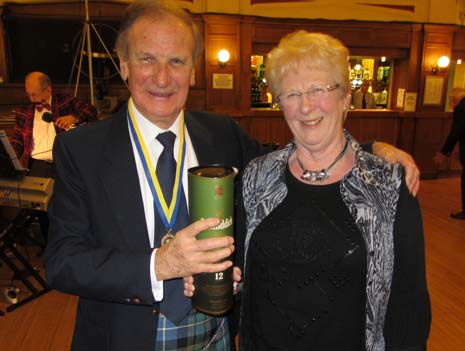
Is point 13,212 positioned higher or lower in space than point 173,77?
lower

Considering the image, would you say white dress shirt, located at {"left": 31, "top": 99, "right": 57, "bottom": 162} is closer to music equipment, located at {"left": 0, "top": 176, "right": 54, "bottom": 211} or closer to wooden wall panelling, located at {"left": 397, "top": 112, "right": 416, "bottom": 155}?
music equipment, located at {"left": 0, "top": 176, "right": 54, "bottom": 211}

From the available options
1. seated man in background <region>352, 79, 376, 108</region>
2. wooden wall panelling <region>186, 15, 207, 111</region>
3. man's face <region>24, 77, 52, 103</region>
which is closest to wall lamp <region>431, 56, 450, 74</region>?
seated man in background <region>352, 79, 376, 108</region>

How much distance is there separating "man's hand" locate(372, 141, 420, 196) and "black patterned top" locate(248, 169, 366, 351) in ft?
0.75

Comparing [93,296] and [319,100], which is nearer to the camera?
[93,296]

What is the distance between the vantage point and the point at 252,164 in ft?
5.04

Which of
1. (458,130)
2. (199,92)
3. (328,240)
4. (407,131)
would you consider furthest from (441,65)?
(328,240)

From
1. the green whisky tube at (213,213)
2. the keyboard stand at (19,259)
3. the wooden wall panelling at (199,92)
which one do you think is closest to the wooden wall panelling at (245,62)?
the wooden wall panelling at (199,92)

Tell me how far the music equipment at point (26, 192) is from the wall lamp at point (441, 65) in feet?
24.1

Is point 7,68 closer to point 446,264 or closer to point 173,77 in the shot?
point 173,77

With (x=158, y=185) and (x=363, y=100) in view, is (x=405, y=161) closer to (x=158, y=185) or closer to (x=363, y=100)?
(x=158, y=185)

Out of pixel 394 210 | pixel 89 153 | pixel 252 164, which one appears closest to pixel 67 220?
pixel 89 153

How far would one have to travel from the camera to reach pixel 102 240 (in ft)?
4.07

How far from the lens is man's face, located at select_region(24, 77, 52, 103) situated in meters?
4.25

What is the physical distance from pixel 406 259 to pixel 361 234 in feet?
0.57
